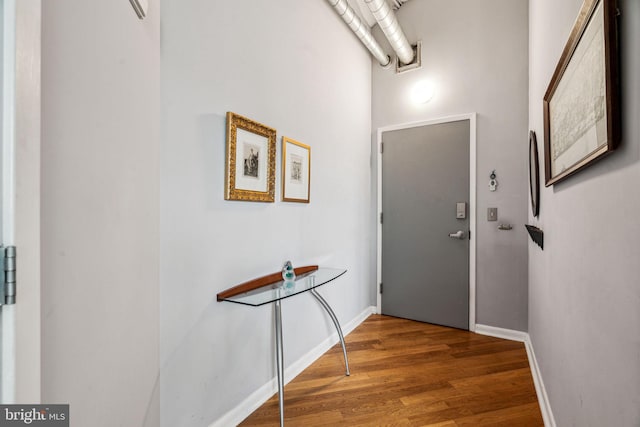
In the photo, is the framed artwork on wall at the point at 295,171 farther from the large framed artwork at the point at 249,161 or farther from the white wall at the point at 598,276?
the white wall at the point at 598,276

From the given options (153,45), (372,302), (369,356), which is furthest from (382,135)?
(153,45)

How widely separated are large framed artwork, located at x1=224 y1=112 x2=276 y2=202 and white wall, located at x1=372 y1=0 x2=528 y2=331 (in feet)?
6.41

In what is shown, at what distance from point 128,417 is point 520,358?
265 centimetres

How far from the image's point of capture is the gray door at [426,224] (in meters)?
2.86

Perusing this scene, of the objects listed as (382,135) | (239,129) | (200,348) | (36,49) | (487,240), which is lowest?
Result: (200,348)

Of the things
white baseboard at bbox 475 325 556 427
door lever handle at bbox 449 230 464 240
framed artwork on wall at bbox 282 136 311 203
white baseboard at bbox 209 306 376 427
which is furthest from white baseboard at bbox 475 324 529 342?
framed artwork on wall at bbox 282 136 311 203

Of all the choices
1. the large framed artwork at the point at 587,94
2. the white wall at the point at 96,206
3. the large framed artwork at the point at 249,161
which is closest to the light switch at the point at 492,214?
the large framed artwork at the point at 587,94

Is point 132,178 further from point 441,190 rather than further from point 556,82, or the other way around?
point 441,190

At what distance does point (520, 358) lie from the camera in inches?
90.7

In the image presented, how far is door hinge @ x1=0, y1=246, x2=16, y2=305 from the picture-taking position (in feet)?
1.45

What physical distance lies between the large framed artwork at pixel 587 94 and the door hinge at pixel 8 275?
1.26 metres

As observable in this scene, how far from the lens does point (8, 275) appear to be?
1.46 ft

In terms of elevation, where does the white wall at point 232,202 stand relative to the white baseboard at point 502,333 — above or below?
above

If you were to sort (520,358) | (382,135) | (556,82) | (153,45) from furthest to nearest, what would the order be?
(382,135), (520,358), (556,82), (153,45)
